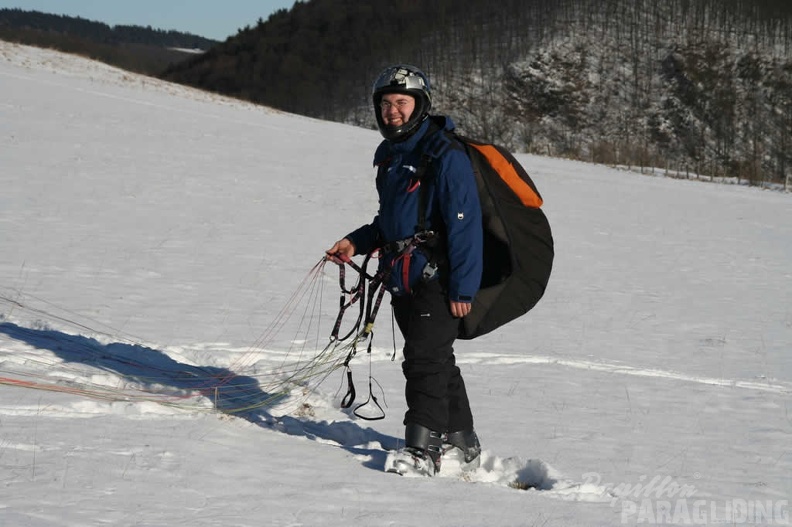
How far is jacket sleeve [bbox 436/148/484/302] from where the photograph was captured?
13.9 ft

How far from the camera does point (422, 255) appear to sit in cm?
444

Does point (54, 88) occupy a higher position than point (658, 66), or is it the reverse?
point (658, 66)

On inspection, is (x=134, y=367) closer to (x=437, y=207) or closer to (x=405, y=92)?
(x=437, y=207)

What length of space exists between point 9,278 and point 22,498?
21.4 feet

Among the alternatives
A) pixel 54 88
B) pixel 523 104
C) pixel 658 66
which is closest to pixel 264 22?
pixel 523 104

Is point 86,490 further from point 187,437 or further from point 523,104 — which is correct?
point 523,104

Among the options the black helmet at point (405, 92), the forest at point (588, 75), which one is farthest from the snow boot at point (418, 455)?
the forest at point (588, 75)

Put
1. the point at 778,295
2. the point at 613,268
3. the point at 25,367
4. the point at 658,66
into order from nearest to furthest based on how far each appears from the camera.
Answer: the point at 25,367
the point at 778,295
the point at 613,268
the point at 658,66

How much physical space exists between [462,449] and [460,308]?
3.24 ft

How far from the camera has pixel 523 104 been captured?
10612cm

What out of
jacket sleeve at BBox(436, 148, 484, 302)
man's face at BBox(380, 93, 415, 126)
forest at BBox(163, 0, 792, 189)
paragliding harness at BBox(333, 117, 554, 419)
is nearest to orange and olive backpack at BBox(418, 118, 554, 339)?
paragliding harness at BBox(333, 117, 554, 419)

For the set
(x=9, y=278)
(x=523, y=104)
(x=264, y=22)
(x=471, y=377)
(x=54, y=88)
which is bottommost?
(x=471, y=377)

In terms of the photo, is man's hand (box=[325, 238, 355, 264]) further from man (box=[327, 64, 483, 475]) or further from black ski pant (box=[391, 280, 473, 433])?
black ski pant (box=[391, 280, 473, 433])

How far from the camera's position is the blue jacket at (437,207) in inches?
167
